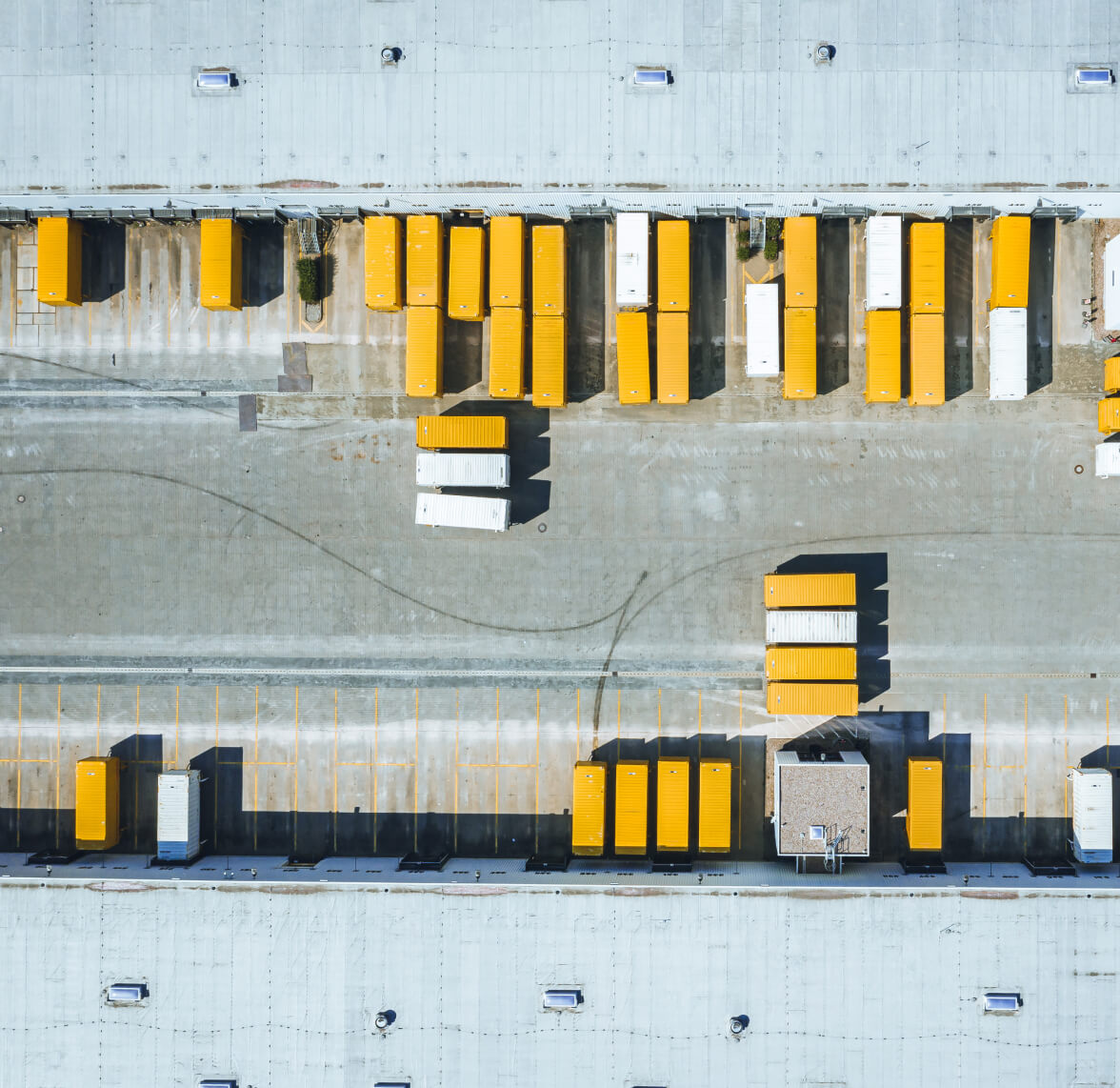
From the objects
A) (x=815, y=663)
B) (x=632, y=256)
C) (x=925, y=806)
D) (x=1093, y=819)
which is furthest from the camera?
(x=925, y=806)

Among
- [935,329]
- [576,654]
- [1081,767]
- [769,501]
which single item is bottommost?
[1081,767]

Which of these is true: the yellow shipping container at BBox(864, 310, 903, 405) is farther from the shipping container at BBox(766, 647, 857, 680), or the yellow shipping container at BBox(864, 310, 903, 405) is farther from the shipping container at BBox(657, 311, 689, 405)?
the shipping container at BBox(766, 647, 857, 680)

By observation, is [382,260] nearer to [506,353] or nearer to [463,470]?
[506,353]

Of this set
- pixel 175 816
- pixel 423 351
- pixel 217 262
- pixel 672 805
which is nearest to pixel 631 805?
pixel 672 805

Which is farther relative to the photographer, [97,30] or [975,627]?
[975,627]

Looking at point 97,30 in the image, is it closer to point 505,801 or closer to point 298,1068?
point 505,801

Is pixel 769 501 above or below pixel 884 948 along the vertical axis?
above

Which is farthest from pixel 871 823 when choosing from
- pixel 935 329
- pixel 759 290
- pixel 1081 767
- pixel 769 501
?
pixel 759 290
